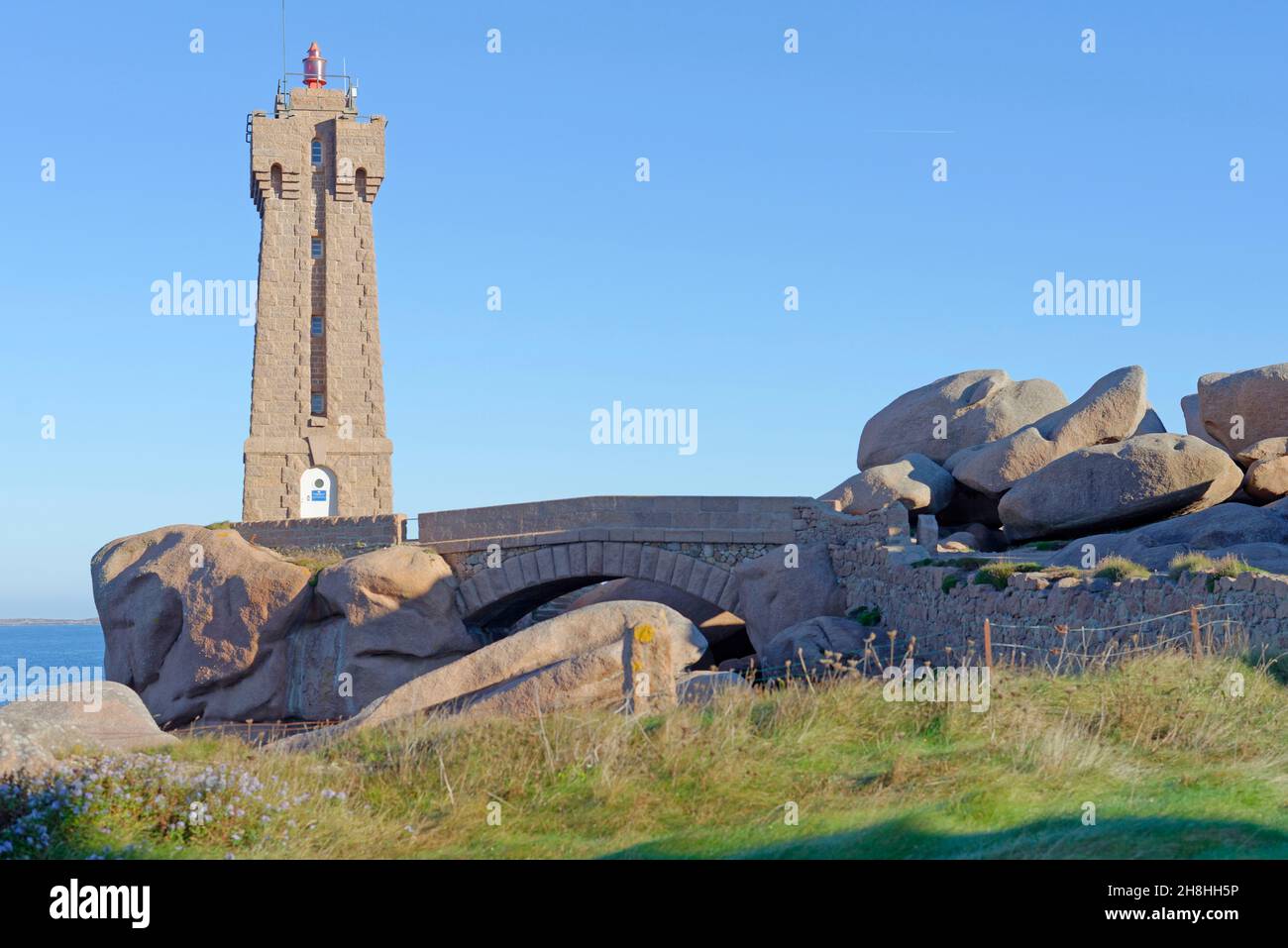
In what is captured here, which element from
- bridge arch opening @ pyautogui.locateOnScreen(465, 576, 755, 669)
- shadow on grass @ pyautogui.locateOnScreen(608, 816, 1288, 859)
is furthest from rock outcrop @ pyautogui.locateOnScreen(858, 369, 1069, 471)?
shadow on grass @ pyautogui.locateOnScreen(608, 816, 1288, 859)

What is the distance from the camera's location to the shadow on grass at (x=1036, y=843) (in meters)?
7.30

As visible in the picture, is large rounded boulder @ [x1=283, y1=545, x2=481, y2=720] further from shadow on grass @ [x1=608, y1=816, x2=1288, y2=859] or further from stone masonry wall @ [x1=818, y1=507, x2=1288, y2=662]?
shadow on grass @ [x1=608, y1=816, x2=1288, y2=859]

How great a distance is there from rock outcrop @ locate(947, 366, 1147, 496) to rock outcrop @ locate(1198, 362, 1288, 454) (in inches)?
58.7

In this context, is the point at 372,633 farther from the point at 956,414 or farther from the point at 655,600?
the point at 956,414

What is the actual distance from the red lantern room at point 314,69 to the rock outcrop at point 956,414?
17735 mm

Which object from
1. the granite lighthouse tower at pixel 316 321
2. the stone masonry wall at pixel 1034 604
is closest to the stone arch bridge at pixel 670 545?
the stone masonry wall at pixel 1034 604

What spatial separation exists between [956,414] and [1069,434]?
4.18 metres

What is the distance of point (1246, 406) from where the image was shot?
24.1m

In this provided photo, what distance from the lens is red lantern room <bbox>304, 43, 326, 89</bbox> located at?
3494 centimetres

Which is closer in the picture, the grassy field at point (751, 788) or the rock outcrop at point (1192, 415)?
the grassy field at point (751, 788)

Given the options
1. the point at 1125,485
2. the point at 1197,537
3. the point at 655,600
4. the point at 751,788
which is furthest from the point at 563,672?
the point at 1125,485

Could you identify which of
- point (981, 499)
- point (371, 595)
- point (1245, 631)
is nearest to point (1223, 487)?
point (981, 499)

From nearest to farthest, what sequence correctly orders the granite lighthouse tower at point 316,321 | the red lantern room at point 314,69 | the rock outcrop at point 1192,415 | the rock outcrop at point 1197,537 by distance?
the rock outcrop at point 1197,537 → the rock outcrop at point 1192,415 → the granite lighthouse tower at point 316,321 → the red lantern room at point 314,69

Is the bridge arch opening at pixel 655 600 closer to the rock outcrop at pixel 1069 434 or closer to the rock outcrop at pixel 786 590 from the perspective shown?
the rock outcrop at pixel 786 590
